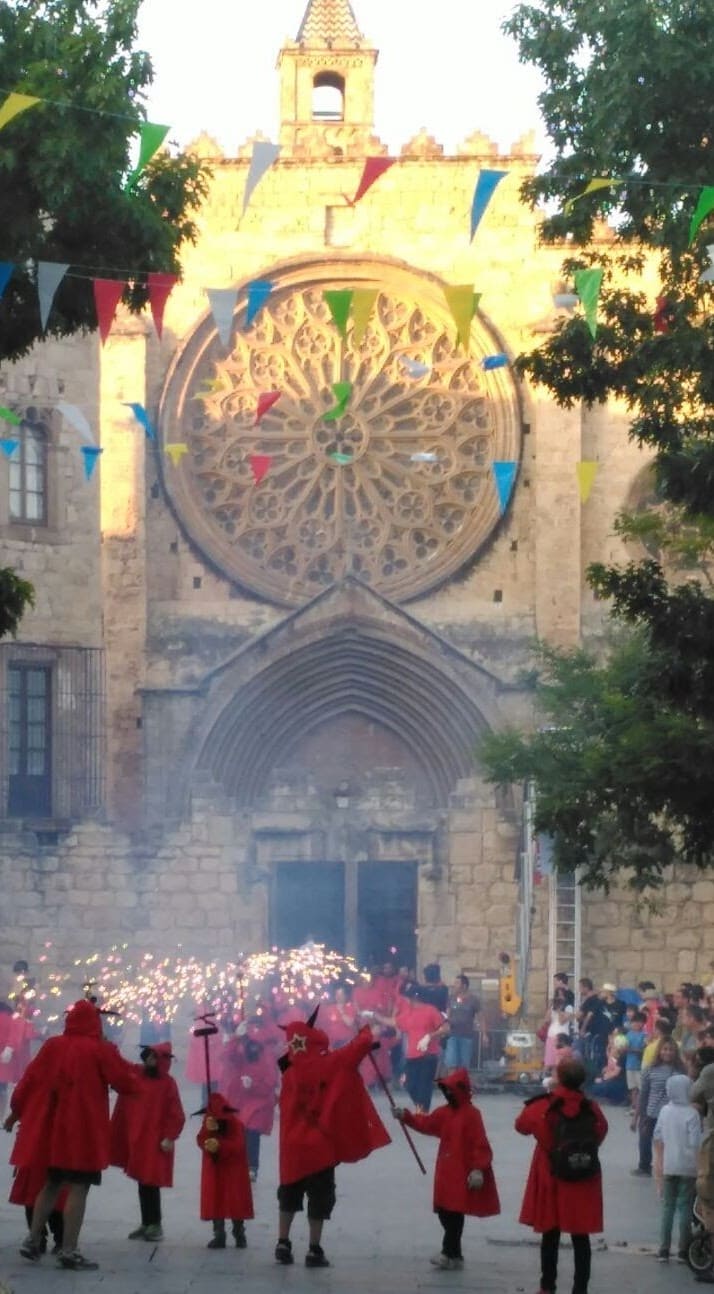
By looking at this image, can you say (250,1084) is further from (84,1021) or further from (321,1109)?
(84,1021)

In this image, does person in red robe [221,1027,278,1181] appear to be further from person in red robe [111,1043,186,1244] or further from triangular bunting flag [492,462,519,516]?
triangular bunting flag [492,462,519,516]

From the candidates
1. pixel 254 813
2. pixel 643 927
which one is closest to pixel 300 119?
pixel 254 813

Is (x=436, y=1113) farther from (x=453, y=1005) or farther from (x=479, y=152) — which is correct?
(x=479, y=152)

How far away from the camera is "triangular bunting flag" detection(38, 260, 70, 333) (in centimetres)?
1523

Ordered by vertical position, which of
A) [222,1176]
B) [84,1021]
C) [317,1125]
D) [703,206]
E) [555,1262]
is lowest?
[555,1262]

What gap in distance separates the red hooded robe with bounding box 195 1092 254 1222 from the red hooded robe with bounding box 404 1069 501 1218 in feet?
3.88

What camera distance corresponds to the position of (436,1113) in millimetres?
14242

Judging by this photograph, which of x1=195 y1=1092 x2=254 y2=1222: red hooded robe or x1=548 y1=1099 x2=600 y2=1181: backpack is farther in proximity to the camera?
x1=195 y1=1092 x2=254 y2=1222: red hooded robe

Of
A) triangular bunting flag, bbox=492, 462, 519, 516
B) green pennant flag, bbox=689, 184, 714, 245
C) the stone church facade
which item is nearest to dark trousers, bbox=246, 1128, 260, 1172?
green pennant flag, bbox=689, 184, 714, 245

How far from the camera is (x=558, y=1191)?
12977 mm

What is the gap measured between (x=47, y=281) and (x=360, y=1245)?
6.00 meters

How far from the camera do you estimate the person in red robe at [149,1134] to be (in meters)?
14.8

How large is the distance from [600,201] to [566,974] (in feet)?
48.7

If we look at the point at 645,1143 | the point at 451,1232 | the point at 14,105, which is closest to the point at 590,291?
the point at 14,105
